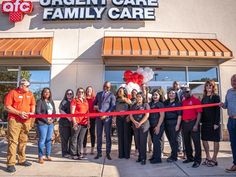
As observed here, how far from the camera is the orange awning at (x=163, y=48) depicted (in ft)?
31.6

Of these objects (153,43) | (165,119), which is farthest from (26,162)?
(153,43)

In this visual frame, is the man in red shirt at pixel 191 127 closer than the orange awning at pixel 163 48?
Yes

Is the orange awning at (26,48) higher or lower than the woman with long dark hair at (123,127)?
higher

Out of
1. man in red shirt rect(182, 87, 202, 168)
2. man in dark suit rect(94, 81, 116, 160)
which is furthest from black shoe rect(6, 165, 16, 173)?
man in red shirt rect(182, 87, 202, 168)

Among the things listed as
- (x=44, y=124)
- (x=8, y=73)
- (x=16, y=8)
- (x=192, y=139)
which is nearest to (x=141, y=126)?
(x=192, y=139)

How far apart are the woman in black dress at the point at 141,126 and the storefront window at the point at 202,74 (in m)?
5.32

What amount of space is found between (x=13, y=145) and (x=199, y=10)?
31.1 feet

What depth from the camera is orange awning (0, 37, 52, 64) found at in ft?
31.4

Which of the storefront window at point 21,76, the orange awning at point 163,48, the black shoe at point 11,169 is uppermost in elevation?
the orange awning at point 163,48

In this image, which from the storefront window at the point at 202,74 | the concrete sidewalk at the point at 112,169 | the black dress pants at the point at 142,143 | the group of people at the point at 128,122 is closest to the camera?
the concrete sidewalk at the point at 112,169

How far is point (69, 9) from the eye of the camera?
1116 cm

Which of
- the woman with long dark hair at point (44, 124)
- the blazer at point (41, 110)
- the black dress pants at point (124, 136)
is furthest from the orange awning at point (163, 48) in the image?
the blazer at point (41, 110)

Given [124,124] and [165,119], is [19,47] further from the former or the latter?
[165,119]

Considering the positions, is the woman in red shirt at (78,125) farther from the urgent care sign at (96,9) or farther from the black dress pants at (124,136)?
the urgent care sign at (96,9)
